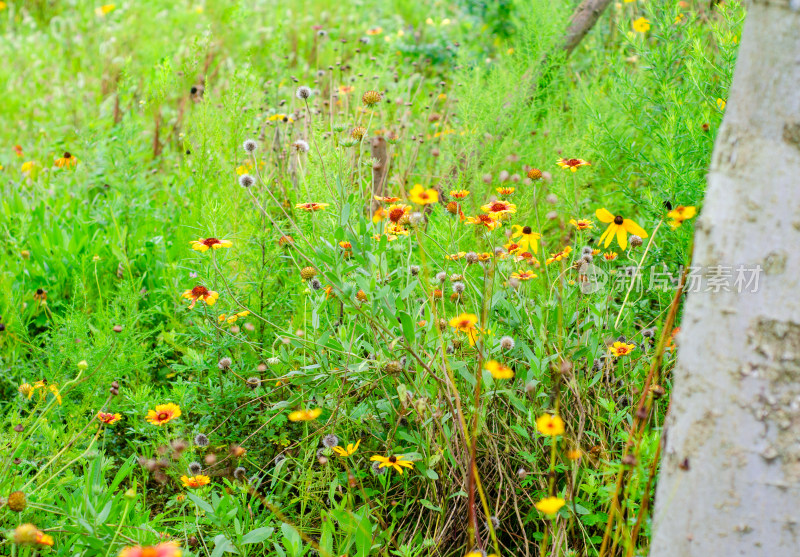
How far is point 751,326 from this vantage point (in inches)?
38.7

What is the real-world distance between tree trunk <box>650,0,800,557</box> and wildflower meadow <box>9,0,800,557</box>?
0.05 ft

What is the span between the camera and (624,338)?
6.43 ft

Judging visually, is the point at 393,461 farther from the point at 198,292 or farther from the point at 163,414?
the point at 198,292

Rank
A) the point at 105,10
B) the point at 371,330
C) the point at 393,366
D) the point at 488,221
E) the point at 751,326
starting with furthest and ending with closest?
the point at 105,10
the point at 488,221
the point at 371,330
the point at 393,366
the point at 751,326

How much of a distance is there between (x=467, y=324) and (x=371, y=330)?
0.24 metres

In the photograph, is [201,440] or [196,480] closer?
[196,480]

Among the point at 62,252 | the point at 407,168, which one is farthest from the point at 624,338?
the point at 62,252

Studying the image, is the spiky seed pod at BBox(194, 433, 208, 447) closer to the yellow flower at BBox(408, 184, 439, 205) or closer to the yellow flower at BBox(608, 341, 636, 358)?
the yellow flower at BBox(408, 184, 439, 205)

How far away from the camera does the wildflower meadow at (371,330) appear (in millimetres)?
1527

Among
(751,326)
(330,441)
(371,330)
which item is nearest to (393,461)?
(330,441)

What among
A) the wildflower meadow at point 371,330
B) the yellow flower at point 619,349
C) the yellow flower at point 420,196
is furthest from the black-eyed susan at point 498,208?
the yellow flower at point 619,349

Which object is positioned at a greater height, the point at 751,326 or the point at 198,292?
the point at 751,326

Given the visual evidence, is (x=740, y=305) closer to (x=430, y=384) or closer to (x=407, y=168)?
(x=430, y=384)

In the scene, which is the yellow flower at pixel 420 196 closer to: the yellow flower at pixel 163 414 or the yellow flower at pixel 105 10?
the yellow flower at pixel 163 414
